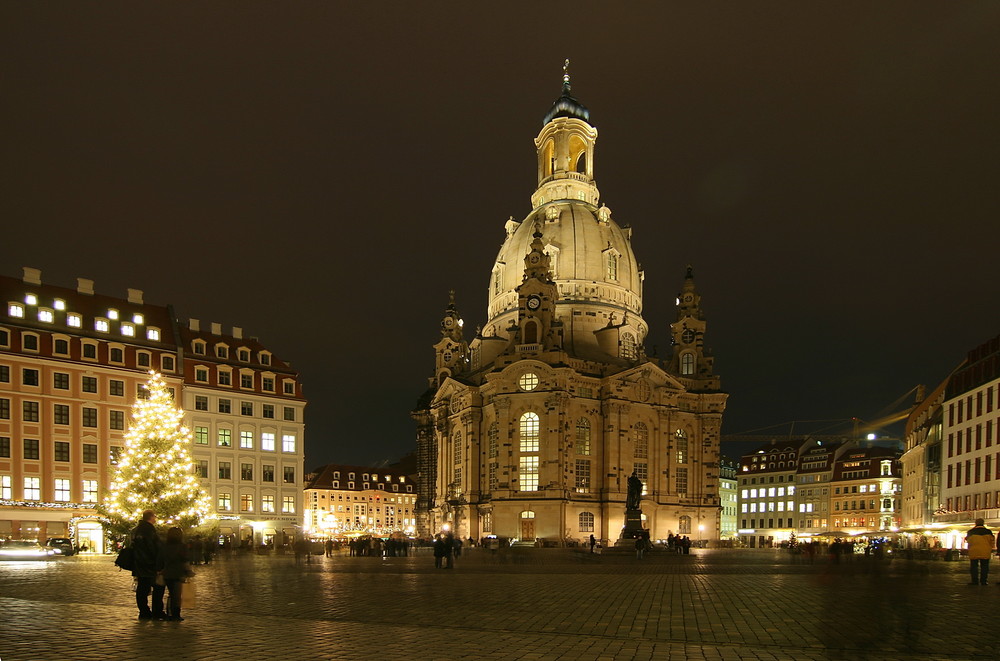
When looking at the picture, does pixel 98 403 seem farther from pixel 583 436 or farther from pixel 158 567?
pixel 158 567

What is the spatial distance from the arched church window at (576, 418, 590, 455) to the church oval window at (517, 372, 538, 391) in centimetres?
596

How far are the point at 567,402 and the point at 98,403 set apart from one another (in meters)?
43.0

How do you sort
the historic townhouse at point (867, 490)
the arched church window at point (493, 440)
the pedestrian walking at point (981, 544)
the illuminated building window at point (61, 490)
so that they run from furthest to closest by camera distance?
the historic townhouse at point (867, 490), the arched church window at point (493, 440), the illuminated building window at point (61, 490), the pedestrian walking at point (981, 544)

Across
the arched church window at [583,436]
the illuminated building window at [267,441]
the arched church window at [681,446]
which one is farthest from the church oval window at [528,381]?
the illuminated building window at [267,441]

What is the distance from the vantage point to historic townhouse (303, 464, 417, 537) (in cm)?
14812

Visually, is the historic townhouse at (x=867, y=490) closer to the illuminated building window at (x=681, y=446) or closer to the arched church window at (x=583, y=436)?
the illuminated building window at (x=681, y=446)

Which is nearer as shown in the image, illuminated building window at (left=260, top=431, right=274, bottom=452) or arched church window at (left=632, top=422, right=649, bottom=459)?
illuminated building window at (left=260, top=431, right=274, bottom=452)

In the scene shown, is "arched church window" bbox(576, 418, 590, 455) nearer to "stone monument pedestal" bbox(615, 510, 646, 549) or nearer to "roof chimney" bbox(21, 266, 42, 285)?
"stone monument pedestal" bbox(615, 510, 646, 549)

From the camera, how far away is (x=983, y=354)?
65562 millimetres

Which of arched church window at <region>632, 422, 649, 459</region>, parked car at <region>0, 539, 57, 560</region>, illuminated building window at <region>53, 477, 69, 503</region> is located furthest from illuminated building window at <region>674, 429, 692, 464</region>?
parked car at <region>0, 539, 57, 560</region>

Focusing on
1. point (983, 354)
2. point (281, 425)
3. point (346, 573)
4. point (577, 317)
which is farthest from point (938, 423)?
point (346, 573)

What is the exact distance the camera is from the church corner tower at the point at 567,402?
88500 millimetres

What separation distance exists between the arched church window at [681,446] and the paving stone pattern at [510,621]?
70942 mm

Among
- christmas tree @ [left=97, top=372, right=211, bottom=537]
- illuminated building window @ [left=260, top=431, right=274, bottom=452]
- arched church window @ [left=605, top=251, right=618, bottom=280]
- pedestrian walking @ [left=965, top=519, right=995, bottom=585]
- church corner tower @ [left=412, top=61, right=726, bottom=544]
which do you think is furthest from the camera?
arched church window @ [left=605, top=251, right=618, bottom=280]
